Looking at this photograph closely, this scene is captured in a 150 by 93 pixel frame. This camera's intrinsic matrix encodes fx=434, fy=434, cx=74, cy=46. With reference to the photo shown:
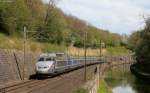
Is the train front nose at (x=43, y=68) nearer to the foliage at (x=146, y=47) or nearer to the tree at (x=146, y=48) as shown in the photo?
the tree at (x=146, y=48)

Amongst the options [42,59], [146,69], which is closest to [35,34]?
[146,69]

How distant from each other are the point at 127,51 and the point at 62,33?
9860 centimetres

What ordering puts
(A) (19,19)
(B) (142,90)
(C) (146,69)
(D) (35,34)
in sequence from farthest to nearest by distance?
(C) (146,69)
(D) (35,34)
(A) (19,19)
(B) (142,90)

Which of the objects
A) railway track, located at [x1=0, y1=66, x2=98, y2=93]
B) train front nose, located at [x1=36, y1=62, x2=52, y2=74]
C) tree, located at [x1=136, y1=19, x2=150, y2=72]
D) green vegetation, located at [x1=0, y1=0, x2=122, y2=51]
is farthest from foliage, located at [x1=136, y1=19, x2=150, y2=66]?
railway track, located at [x1=0, y1=66, x2=98, y2=93]

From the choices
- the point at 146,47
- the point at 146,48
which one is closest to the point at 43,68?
the point at 146,47

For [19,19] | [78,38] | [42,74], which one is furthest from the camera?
[78,38]

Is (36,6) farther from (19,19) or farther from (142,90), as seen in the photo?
(142,90)

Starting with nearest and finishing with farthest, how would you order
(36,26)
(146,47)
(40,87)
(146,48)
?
(40,87)
(146,47)
(146,48)
(36,26)

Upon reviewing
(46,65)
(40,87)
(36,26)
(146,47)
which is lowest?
(40,87)

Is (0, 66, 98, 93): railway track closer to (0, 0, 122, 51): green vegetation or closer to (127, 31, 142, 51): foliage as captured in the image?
(0, 0, 122, 51): green vegetation

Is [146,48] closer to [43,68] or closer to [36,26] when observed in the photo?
[36,26]

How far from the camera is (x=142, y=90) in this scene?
59844mm

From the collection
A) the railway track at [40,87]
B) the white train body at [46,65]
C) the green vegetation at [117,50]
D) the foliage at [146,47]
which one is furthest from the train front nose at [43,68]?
the green vegetation at [117,50]

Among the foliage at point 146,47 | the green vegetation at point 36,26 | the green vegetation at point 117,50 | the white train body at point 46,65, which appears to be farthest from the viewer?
the green vegetation at point 117,50
